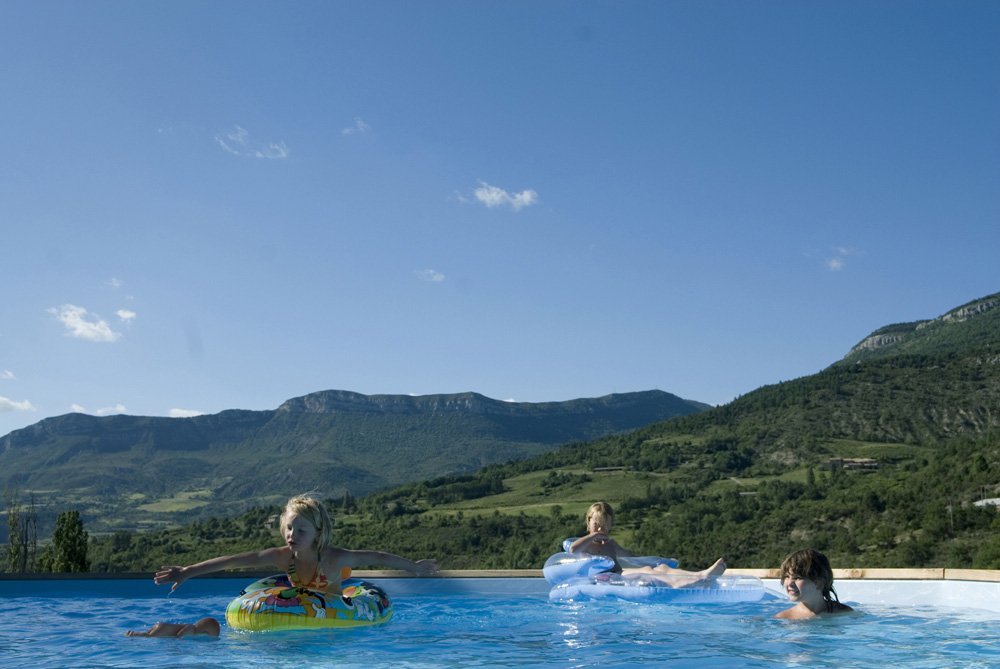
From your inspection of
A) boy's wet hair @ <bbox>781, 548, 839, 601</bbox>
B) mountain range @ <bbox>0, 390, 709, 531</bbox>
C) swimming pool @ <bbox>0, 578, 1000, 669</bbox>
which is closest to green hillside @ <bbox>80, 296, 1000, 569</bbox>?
swimming pool @ <bbox>0, 578, 1000, 669</bbox>

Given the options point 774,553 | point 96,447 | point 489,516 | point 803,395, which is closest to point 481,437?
point 96,447

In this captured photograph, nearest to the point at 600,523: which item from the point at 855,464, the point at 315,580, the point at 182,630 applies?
the point at 315,580

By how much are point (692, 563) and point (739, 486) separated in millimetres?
25453

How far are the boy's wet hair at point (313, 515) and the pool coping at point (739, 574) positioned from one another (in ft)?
10.3

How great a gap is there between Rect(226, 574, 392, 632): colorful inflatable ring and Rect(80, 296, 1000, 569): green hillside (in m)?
14.4

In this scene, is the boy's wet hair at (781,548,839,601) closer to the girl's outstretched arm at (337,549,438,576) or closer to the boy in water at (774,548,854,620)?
the boy in water at (774,548,854,620)

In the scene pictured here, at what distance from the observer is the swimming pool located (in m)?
6.11

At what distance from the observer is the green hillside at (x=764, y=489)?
28.3 metres

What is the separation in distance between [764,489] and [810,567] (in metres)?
43.8

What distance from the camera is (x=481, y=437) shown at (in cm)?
18325

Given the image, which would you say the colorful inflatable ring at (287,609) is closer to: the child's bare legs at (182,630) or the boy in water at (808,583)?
the child's bare legs at (182,630)

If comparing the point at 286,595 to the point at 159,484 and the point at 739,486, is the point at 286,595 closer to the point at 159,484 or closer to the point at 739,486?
the point at 739,486

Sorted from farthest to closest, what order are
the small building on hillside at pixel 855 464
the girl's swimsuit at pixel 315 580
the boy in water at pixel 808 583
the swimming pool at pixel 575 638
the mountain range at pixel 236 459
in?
the mountain range at pixel 236 459
the small building on hillside at pixel 855 464
the girl's swimsuit at pixel 315 580
the boy in water at pixel 808 583
the swimming pool at pixel 575 638

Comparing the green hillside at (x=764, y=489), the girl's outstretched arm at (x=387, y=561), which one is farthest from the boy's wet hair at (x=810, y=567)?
the green hillside at (x=764, y=489)
